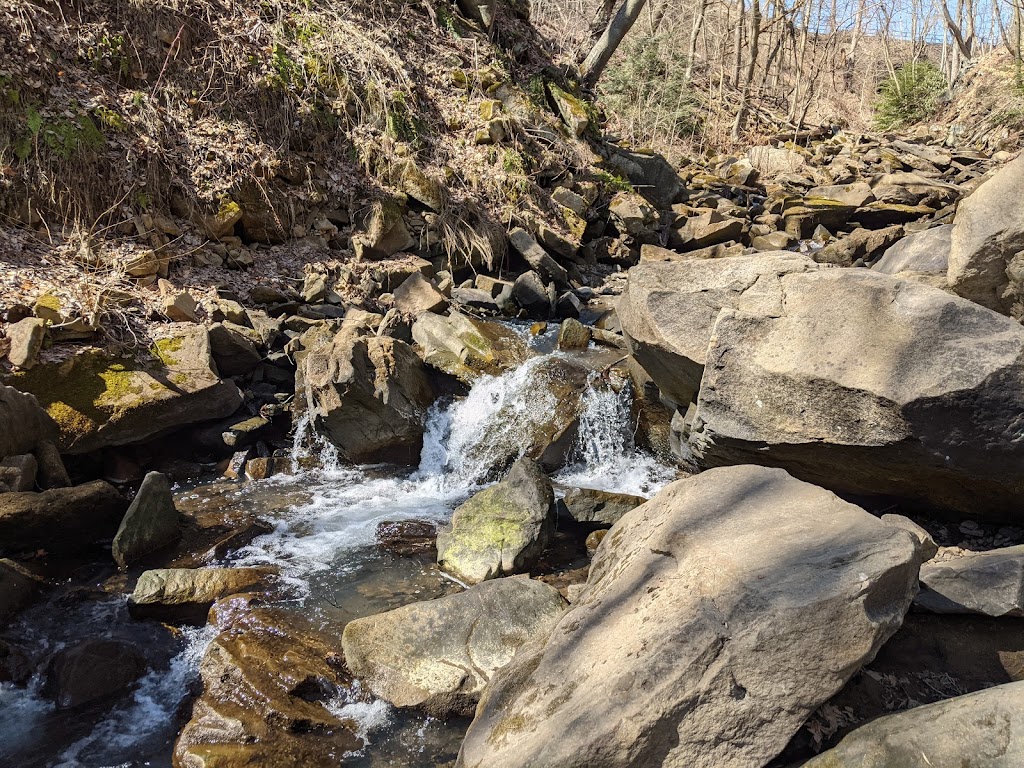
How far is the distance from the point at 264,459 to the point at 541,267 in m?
4.97

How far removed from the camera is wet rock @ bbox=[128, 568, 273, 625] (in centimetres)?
446

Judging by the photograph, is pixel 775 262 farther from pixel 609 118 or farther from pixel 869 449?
pixel 609 118

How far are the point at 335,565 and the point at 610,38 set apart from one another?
1224 centimetres

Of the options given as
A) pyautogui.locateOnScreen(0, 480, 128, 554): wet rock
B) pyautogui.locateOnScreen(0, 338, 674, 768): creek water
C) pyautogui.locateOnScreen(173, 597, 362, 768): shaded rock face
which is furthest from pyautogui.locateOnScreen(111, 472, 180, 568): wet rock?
pyautogui.locateOnScreen(173, 597, 362, 768): shaded rock face

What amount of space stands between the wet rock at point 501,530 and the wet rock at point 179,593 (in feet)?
5.19

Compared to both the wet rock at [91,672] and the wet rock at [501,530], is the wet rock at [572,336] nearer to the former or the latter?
the wet rock at [501,530]

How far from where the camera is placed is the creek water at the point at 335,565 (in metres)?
3.60

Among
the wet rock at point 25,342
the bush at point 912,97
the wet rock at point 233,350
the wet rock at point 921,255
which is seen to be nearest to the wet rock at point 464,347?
the wet rock at point 233,350

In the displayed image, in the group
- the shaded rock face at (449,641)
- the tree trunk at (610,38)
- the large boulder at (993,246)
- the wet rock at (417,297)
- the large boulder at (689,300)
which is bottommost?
the shaded rock face at (449,641)

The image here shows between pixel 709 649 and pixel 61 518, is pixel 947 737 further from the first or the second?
pixel 61 518

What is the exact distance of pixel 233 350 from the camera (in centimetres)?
708

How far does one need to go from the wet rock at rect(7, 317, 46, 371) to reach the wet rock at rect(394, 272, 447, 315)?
361cm

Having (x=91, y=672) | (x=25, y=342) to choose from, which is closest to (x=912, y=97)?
(x=25, y=342)

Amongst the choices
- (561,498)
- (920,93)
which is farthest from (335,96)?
(920,93)
